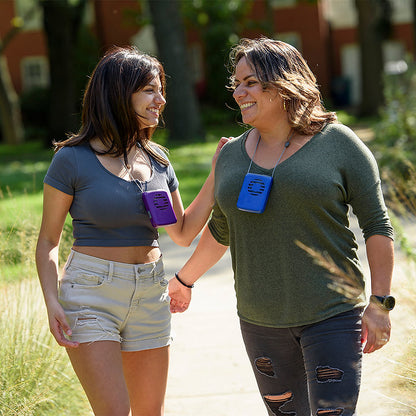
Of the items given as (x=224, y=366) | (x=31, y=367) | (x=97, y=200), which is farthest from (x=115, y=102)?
(x=224, y=366)

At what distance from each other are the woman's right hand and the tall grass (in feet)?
2.02

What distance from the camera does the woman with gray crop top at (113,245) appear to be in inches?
111

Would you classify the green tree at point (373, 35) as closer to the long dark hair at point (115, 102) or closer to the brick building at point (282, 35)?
the brick building at point (282, 35)

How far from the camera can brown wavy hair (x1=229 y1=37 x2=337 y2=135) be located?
2787mm

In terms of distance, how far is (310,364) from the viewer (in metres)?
2.65

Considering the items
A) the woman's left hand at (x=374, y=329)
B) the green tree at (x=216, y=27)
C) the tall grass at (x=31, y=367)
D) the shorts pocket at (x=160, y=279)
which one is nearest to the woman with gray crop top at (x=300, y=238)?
the woman's left hand at (x=374, y=329)

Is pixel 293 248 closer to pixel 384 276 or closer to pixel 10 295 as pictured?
pixel 384 276

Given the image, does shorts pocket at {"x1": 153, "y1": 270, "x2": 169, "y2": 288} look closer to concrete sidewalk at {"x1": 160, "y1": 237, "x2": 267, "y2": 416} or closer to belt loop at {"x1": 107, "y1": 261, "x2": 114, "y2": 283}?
belt loop at {"x1": 107, "y1": 261, "x2": 114, "y2": 283}

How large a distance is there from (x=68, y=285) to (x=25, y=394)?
0.96m

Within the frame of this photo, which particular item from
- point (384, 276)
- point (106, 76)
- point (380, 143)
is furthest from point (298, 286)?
point (380, 143)

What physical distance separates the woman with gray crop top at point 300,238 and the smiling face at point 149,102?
0.38 meters

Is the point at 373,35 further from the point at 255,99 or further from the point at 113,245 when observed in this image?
the point at 113,245

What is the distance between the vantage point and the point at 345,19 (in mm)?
37031

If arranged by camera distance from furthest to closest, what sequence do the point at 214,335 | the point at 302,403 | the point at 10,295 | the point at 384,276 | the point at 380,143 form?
1. the point at 380,143
2. the point at 214,335
3. the point at 10,295
4. the point at 302,403
5. the point at 384,276
